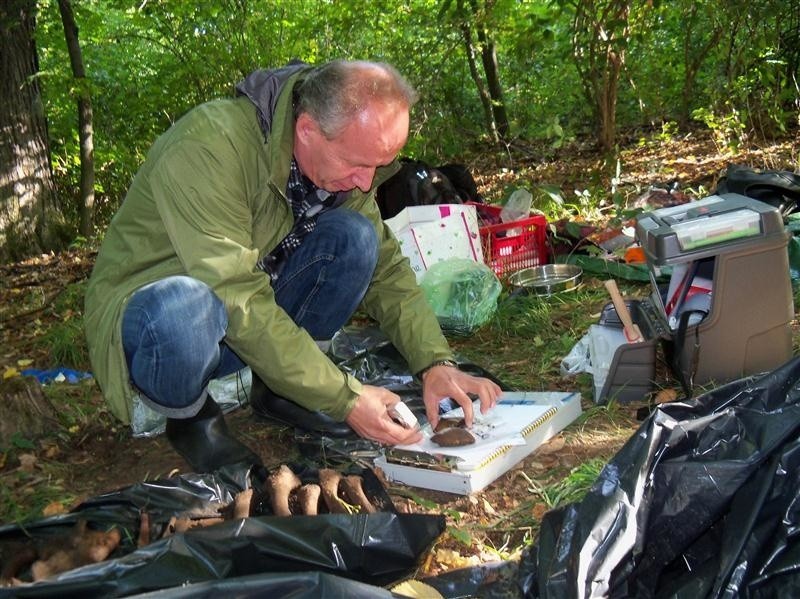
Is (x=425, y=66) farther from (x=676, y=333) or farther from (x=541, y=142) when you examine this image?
(x=676, y=333)

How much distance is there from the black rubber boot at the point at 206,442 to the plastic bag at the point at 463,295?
1259 millimetres

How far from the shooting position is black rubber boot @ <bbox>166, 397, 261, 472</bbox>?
222 centimetres

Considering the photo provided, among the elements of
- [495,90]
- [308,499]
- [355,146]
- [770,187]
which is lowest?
[308,499]

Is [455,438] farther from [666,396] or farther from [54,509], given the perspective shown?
[54,509]

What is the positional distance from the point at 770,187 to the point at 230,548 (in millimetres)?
2906

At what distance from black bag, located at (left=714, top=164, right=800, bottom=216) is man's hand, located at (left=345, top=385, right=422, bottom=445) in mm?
2192

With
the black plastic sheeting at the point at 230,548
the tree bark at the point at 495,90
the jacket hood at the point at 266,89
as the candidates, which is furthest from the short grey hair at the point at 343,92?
the tree bark at the point at 495,90

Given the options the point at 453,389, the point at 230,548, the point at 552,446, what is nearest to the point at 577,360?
the point at 552,446

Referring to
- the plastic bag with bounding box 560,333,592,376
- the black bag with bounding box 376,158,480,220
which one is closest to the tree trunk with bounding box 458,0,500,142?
the black bag with bounding box 376,158,480,220

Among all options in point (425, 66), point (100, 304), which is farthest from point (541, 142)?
point (100, 304)

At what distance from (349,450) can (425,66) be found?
13.9ft

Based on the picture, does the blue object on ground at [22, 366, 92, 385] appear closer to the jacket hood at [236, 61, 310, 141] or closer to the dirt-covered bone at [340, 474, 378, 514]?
the jacket hood at [236, 61, 310, 141]

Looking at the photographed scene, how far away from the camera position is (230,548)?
1564 millimetres

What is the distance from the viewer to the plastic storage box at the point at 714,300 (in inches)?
88.4
